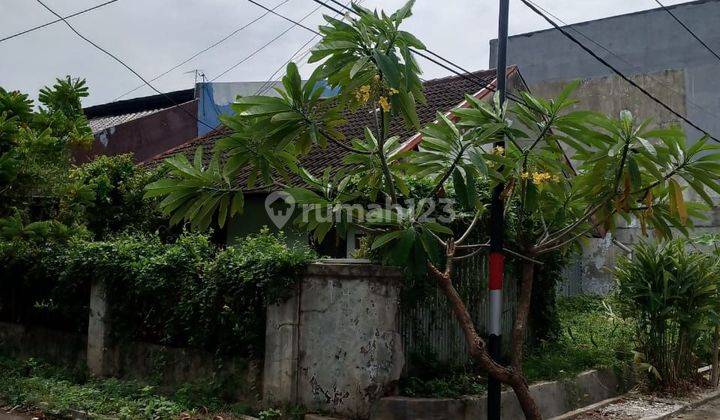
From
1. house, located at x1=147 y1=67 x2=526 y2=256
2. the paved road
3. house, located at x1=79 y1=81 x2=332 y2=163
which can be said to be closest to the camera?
the paved road

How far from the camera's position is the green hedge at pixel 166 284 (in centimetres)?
796

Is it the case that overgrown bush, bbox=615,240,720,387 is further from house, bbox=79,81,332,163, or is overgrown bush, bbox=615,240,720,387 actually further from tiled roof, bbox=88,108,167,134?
tiled roof, bbox=88,108,167,134

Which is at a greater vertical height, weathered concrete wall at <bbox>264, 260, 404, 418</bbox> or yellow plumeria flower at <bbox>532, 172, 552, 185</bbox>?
yellow plumeria flower at <bbox>532, 172, 552, 185</bbox>

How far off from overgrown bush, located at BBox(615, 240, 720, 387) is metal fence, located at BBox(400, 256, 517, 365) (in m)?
2.16

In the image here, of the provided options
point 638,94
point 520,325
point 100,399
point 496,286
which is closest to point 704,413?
point 520,325

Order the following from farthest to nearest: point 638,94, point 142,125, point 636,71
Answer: point 142,125, point 636,71, point 638,94

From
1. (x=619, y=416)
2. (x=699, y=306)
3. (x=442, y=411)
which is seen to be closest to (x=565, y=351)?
(x=619, y=416)

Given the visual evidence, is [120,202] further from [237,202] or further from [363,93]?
[363,93]

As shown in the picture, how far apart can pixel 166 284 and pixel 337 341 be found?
280cm

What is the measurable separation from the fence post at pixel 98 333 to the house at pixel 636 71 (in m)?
11.3

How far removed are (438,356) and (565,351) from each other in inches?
108

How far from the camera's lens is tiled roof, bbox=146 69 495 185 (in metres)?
13.7

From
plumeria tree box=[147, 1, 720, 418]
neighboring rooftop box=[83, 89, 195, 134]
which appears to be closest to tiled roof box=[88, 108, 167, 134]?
neighboring rooftop box=[83, 89, 195, 134]

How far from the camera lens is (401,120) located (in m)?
13.3
